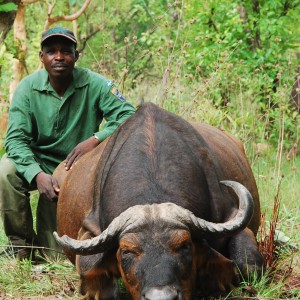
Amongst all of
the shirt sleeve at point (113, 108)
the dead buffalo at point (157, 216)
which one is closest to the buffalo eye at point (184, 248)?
the dead buffalo at point (157, 216)

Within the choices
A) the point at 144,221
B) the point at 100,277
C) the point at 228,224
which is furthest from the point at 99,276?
the point at 228,224

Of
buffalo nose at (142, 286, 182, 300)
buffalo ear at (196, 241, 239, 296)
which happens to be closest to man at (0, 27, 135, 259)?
buffalo ear at (196, 241, 239, 296)

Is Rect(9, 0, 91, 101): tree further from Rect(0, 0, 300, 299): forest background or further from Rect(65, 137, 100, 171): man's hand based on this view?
Rect(65, 137, 100, 171): man's hand

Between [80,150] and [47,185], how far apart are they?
0.41 meters

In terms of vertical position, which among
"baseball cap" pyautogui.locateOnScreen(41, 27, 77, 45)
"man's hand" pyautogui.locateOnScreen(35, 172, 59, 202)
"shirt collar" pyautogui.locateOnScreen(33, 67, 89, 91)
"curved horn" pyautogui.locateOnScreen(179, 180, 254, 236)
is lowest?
"man's hand" pyautogui.locateOnScreen(35, 172, 59, 202)

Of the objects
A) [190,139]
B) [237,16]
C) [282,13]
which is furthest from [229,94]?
[190,139]

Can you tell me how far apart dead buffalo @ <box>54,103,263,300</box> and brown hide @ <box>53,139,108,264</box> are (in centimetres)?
1

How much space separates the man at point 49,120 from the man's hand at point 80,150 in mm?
44

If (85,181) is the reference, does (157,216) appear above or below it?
above

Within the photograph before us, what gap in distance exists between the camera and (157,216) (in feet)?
16.0

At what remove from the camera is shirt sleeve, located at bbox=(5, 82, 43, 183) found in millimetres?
6910

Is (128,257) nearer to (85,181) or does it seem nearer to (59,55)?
(85,181)

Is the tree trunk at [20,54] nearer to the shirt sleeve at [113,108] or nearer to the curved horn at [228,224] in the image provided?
the shirt sleeve at [113,108]

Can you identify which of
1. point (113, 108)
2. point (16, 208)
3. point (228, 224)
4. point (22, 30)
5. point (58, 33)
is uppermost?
point (58, 33)
